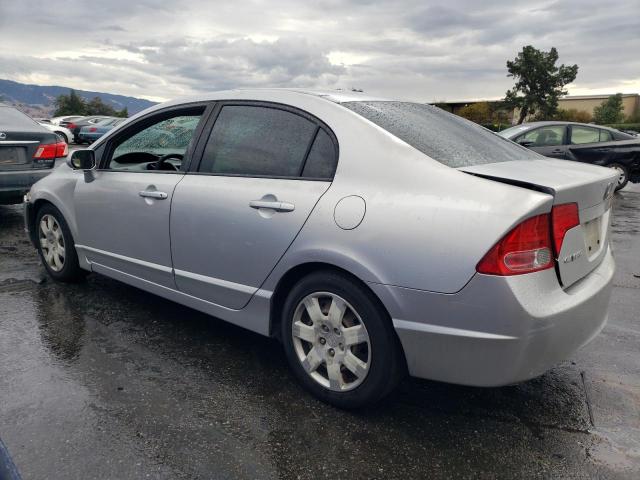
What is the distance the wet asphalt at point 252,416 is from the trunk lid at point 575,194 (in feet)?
2.46

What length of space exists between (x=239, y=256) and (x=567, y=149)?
32.4 ft

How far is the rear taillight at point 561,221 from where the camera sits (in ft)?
7.46

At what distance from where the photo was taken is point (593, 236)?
263 cm

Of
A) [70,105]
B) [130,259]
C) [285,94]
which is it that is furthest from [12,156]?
[70,105]

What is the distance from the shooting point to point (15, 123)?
6977mm

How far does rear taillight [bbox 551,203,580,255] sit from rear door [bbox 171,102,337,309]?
1.04m

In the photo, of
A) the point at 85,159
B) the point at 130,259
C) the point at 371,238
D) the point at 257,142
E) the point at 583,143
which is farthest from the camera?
the point at 583,143

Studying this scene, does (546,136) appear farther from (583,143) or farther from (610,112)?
(610,112)

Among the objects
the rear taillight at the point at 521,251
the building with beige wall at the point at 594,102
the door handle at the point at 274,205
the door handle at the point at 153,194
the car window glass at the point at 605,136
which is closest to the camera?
the rear taillight at the point at 521,251

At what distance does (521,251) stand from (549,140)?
32.3 feet

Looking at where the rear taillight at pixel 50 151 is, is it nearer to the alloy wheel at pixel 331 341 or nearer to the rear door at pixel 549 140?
the alloy wheel at pixel 331 341

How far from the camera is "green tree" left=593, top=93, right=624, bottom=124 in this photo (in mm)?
90562

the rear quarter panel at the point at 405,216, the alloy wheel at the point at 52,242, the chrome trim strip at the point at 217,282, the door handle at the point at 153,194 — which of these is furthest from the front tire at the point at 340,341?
the alloy wheel at the point at 52,242

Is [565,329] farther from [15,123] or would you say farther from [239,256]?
[15,123]
